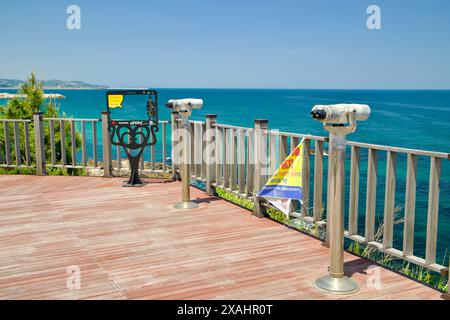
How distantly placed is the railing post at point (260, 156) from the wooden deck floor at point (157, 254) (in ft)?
0.65

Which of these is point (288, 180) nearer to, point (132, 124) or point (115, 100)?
point (132, 124)

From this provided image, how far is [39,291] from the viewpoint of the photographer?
344cm

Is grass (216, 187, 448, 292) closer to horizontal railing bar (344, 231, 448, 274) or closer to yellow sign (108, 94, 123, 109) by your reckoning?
horizontal railing bar (344, 231, 448, 274)

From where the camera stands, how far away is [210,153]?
6469mm

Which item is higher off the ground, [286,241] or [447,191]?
[286,241]

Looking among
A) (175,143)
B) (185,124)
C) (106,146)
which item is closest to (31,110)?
(106,146)

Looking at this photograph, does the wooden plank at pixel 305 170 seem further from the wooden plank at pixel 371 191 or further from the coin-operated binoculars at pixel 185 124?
the coin-operated binoculars at pixel 185 124

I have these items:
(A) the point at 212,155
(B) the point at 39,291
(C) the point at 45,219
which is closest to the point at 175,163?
(A) the point at 212,155

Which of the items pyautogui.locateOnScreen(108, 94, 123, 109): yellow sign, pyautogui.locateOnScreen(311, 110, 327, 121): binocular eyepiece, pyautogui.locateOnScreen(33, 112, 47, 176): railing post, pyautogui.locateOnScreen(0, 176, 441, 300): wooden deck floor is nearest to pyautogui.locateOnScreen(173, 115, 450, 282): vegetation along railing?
pyautogui.locateOnScreen(0, 176, 441, 300): wooden deck floor

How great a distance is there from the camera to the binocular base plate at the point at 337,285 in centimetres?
335

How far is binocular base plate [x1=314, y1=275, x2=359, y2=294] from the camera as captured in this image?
3.35m
